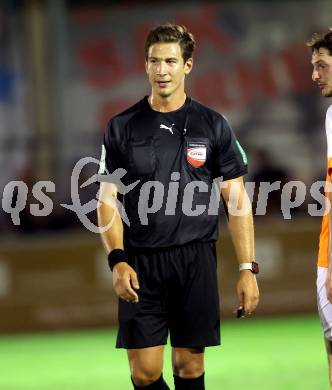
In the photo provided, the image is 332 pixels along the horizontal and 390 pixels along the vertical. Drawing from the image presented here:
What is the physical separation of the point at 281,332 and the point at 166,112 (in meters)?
6.48

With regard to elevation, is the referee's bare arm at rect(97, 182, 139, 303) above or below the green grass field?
above

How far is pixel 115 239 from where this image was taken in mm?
7102

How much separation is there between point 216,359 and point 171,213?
15.5ft

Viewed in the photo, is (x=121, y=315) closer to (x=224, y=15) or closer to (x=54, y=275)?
(x=54, y=275)

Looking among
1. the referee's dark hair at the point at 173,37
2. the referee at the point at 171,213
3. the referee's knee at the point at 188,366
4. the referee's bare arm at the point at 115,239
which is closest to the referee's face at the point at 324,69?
the referee at the point at 171,213

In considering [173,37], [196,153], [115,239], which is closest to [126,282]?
[115,239]

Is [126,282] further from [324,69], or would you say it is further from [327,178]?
[324,69]

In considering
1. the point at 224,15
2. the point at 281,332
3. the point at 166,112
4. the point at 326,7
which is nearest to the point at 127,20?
the point at 224,15

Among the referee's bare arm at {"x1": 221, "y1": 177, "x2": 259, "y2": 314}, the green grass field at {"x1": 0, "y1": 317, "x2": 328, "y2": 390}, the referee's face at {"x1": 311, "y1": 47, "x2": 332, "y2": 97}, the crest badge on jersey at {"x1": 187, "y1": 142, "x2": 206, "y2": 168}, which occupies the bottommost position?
the green grass field at {"x1": 0, "y1": 317, "x2": 328, "y2": 390}

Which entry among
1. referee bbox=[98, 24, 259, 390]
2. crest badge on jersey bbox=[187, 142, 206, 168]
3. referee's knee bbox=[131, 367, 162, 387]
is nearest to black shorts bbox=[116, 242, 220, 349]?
referee bbox=[98, 24, 259, 390]

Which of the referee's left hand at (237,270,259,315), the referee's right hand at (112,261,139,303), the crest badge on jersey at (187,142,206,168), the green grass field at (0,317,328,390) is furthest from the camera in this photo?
the green grass field at (0,317,328,390)

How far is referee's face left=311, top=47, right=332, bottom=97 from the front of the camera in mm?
6875

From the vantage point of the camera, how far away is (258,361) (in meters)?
11.4

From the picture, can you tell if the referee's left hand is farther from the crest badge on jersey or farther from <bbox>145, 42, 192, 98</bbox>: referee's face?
<bbox>145, 42, 192, 98</bbox>: referee's face
